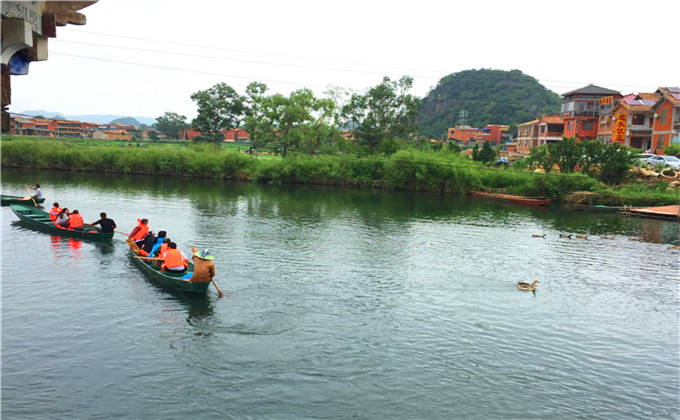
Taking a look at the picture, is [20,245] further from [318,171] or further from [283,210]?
[318,171]

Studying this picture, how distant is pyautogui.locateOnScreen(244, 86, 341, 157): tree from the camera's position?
80250 mm

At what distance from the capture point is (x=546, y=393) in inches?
566

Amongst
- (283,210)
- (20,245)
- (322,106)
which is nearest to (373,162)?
(322,106)

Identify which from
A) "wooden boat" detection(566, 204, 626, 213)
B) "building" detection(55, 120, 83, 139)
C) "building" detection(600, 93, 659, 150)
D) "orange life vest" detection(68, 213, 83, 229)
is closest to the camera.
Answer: "orange life vest" detection(68, 213, 83, 229)

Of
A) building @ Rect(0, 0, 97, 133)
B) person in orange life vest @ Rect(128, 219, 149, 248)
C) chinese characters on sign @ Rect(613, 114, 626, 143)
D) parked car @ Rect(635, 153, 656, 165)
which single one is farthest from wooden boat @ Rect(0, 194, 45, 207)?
chinese characters on sign @ Rect(613, 114, 626, 143)

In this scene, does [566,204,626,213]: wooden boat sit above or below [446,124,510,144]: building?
below

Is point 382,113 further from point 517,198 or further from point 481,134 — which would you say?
point 481,134

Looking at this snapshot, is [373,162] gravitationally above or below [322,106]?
below

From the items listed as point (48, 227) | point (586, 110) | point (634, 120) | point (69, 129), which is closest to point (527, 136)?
point (586, 110)

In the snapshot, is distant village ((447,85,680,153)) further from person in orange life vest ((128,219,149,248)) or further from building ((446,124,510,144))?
person in orange life vest ((128,219,149,248))

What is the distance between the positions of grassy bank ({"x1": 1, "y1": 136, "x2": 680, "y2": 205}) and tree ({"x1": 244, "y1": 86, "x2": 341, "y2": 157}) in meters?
5.79

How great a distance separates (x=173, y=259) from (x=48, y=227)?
14697 mm

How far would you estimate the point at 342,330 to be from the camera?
1806cm

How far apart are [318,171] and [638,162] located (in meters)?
41.3
